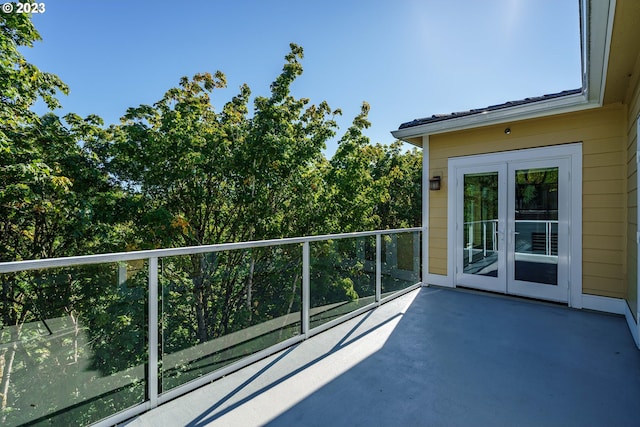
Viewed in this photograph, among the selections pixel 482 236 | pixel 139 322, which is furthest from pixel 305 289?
pixel 482 236

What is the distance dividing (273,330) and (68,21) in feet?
25.4

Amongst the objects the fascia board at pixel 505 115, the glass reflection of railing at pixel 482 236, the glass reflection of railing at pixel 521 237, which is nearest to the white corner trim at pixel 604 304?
the glass reflection of railing at pixel 521 237

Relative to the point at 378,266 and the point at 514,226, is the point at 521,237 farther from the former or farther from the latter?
the point at 378,266

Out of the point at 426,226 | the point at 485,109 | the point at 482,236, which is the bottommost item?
the point at 482,236

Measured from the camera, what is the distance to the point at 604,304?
13.0ft

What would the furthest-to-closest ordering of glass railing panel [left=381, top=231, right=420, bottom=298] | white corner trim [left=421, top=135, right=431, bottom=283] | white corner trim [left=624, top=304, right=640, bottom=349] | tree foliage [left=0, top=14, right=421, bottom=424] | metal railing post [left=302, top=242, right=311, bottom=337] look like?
1. white corner trim [left=421, top=135, right=431, bottom=283]
2. glass railing panel [left=381, top=231, right=420, bottom=298]
3. metal railing post [left=302, top=242, right=311, bottom=337]
4. white corner trim [left=624, top=304, right=640, bottom=349]
5. tree foliage [left=0, top=14, right=421, bottom=424]

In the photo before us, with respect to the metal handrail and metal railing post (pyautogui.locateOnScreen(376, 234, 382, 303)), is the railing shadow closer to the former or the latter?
metal railing post (pyautogui.locateOnScreen(376, 234, 382, 303))

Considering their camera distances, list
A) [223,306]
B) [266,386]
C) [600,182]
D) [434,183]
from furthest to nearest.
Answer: [434,183] < [600,182] < [223,306] < [266,386]

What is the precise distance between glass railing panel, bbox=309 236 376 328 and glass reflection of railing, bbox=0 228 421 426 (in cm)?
5

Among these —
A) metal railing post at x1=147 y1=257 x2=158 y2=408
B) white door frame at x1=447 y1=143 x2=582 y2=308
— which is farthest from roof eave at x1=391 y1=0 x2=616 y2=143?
metal railing post at x1=147 y1=257 x2=158 y2=408

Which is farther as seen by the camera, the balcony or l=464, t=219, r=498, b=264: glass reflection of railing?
l=464, t=219, r=498, b=264: glass reflection of railing

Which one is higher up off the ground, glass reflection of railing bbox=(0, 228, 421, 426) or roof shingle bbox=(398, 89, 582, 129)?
roof shingle bbox=(398, 89, 582, 129)

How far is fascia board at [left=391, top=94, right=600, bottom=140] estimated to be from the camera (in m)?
3.82

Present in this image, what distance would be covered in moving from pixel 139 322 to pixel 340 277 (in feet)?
7.63
